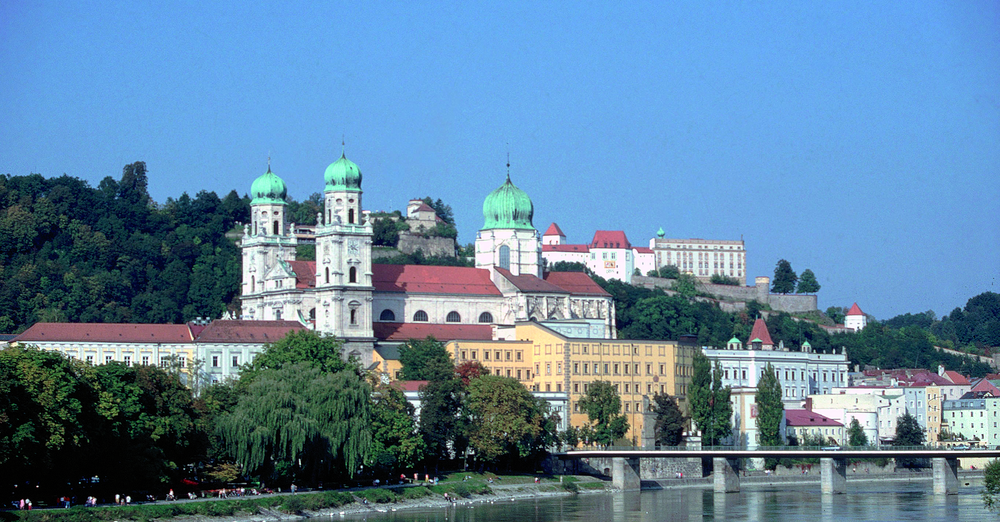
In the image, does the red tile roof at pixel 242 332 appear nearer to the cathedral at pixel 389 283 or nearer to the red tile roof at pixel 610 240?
the cathedral at pixel 389 283

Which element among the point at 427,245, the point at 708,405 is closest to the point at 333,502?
the point at 708,405

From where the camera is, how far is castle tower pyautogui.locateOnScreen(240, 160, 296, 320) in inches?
4818

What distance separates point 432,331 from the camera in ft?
384

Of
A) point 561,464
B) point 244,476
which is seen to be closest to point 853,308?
point 561,464

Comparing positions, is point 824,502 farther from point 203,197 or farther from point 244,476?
point 203,197

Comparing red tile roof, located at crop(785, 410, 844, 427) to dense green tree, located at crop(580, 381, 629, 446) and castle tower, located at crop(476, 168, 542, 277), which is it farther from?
castle tower, located at crop(476, 168, 542, 277)

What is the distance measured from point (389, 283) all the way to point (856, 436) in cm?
3592

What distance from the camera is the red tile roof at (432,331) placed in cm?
11512

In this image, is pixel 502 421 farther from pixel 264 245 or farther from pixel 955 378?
pixel 955 378

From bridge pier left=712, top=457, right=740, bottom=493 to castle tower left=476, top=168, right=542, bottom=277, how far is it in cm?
3234

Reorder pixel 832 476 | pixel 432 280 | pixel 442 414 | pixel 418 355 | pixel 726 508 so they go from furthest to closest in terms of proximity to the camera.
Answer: pixel 432 280 → pixel 418 355 → pixel 832 476 → pixel 442 414 → pixel 726 508

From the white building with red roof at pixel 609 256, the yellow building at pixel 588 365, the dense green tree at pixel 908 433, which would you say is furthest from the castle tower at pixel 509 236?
the white building with red roof at pixel 609 256

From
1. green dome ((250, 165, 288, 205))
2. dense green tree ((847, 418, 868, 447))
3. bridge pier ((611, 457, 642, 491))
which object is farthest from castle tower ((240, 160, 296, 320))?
dense green tree ((847, 418, 868, 447))

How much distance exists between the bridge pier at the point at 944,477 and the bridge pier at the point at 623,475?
17190 millimetres
